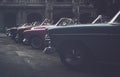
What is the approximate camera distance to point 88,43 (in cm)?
810

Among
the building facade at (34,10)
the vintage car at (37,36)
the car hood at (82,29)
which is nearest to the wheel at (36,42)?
the vintage car at (37,36)

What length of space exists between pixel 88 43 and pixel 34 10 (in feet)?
125

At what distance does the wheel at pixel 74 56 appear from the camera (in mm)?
8289

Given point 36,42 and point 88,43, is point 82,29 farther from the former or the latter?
point 36,42

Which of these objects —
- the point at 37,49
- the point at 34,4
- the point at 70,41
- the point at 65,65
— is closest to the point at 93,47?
the point at 70,41

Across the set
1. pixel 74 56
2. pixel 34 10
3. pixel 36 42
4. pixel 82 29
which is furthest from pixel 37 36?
pixel 34 10

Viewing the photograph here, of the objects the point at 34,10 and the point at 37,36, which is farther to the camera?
the point at 34,10

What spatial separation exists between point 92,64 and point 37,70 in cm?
151

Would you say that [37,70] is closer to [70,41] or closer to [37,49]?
[70,41]

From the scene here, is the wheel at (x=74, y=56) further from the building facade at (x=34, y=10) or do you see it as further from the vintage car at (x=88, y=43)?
the building facade at (x=34, y=10)

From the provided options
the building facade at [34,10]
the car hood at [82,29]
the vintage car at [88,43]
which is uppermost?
the car hood at [82,29]

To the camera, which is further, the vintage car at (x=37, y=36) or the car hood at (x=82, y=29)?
the vintage car at (x=37, y=36)

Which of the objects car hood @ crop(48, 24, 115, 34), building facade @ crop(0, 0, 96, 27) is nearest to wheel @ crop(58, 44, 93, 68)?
car hood @ crop(48, 24, 115, 34)

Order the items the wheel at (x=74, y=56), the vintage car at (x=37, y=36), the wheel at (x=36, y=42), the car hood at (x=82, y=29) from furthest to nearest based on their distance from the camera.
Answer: the wheel at (x=36, y=42)
the vintage car at (x=37, y=36)
the wheel at (x=74, y=56)
the car hood at (x=82, y=29)
